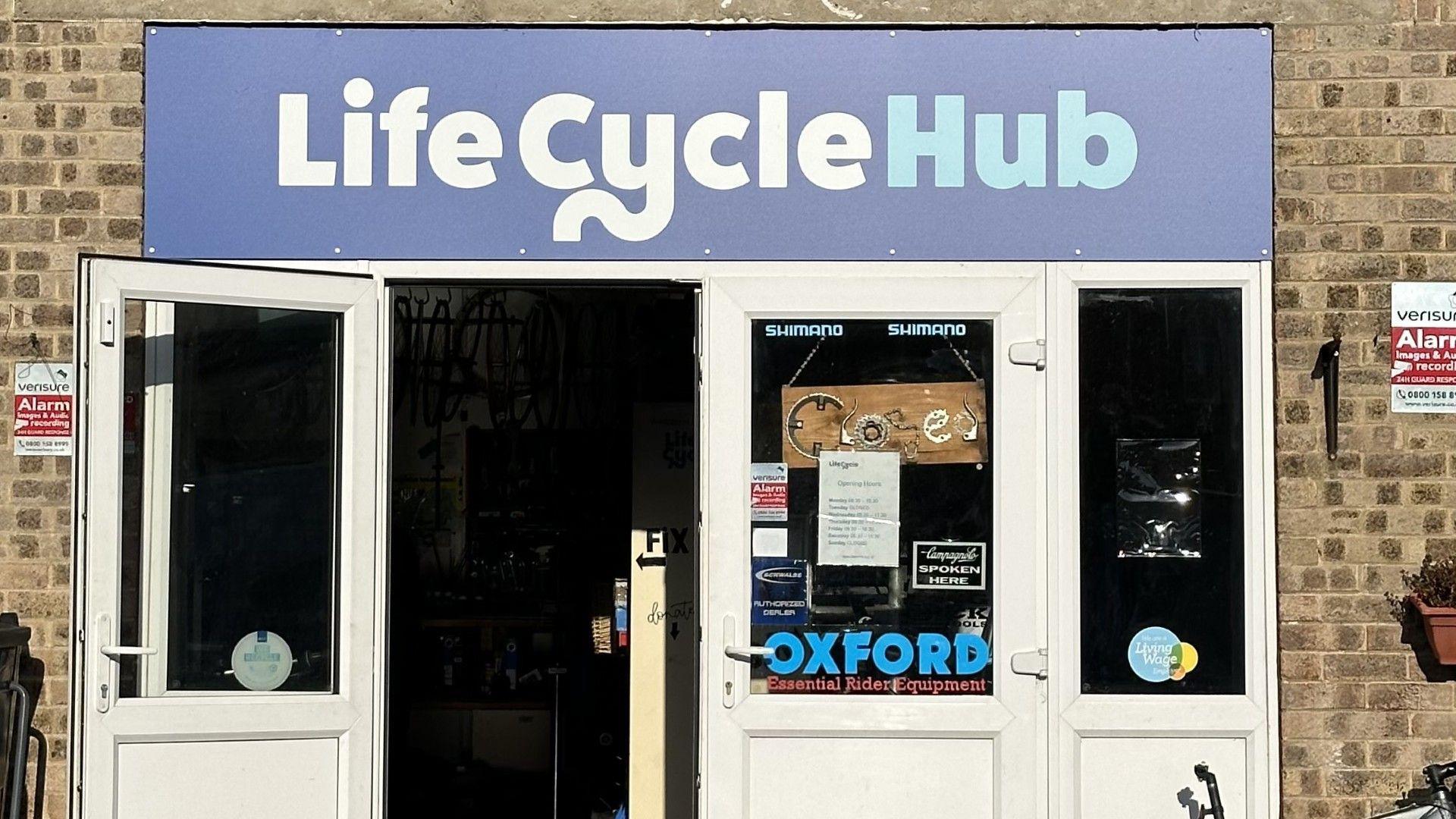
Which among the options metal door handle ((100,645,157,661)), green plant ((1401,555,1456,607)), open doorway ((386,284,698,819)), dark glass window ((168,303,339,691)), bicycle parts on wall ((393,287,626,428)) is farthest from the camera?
bicycle parts on wall ((393,287,626,428))

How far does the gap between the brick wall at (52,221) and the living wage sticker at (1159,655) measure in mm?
3649

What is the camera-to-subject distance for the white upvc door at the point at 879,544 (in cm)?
511

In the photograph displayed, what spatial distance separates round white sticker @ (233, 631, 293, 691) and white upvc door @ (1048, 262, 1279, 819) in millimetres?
2594

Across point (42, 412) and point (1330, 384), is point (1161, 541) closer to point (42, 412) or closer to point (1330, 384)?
point (1330, 384)

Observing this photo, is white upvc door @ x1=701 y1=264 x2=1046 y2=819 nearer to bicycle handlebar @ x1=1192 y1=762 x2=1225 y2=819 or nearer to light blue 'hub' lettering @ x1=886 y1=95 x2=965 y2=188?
light blue 'hub' lettering @ x1=886 y1=95 x2=965 y2=188

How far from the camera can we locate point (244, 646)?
5.07 metres

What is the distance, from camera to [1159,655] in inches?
203

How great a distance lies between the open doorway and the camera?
756 centimetres

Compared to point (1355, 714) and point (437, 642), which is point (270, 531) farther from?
point (1355, 714)

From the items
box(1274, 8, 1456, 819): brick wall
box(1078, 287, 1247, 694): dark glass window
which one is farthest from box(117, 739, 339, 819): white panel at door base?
box(1274, 8, 1456, 819): brick wall

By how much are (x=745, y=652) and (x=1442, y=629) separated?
7.39ft

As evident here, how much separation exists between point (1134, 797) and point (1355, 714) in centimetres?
80

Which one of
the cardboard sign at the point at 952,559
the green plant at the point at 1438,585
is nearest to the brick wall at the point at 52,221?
the cardboard sign at the point at 952,559

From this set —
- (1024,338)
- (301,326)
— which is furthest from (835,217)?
(301,326)
